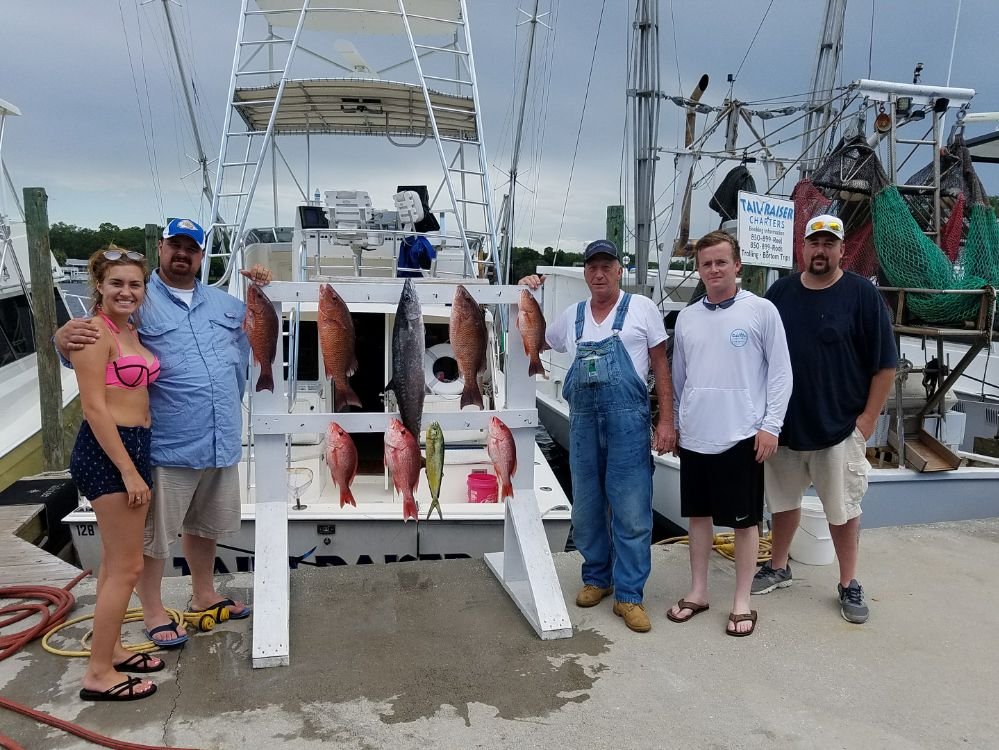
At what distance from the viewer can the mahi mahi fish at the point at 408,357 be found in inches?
115

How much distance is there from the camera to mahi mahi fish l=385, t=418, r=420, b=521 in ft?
9.95

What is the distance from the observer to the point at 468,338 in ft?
10.00

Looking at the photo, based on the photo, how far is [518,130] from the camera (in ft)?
39.4

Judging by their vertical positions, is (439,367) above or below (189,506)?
above

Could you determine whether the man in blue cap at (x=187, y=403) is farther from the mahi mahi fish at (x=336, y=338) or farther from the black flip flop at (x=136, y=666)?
the mahi mahi fish at (x=336, y=338)

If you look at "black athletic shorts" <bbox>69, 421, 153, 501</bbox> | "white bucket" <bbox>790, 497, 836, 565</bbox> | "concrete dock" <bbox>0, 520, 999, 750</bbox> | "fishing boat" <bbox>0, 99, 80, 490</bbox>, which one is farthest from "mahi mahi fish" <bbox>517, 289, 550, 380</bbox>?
"fishing boat" <bbox>0, 99, 80, 490</bbox>

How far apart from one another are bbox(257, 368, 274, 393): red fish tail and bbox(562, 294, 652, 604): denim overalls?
4.59ft

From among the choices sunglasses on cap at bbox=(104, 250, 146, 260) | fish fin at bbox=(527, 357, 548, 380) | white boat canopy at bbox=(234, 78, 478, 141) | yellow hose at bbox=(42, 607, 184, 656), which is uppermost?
white boat canopy at bbox=(234, 78, 478, 141)

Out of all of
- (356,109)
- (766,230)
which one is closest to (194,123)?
(356,109)

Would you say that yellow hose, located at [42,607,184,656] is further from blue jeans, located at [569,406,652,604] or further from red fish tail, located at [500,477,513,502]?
blue jeans, located at [569,406,652,604]

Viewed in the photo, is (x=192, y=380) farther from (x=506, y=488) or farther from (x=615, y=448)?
(x=615, y=448)

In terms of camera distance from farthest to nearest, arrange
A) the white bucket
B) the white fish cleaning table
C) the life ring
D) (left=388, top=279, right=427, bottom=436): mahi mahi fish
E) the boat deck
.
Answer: the life ring → the white bucket → the boat deck → the white fish cleaning table → (left=388, top=279, right=427, bottom=436): mahi mahi fish

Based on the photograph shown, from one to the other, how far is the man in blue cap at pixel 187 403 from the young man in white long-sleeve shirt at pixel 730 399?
6.64 ft

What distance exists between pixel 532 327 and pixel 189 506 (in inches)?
69.1
